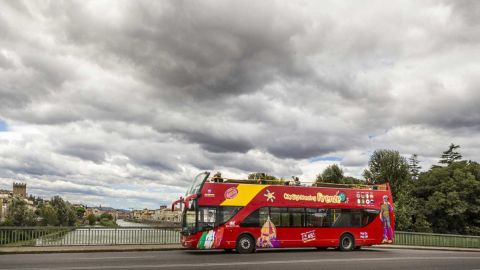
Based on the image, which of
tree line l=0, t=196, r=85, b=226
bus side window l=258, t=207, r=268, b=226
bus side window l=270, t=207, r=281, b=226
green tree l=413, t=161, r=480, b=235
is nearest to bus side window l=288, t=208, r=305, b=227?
bus side window l=270, t=207, r=281, b=226

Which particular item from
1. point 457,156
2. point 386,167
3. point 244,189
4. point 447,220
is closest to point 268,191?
point 244,189

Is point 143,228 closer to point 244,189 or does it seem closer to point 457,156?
point 244,189

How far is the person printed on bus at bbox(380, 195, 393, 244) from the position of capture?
1001 inches

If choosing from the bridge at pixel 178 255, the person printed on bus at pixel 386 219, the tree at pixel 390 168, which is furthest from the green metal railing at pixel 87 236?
the tree at pixel 390 168

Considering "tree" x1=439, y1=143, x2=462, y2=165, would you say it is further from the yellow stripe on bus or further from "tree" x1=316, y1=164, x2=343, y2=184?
the yellow stripe on bus

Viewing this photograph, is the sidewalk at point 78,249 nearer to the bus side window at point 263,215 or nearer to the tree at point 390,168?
the bus side window at point 263,215

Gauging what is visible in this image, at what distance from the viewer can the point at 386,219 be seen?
25.8 meters

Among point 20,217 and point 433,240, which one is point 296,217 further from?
point 20,217

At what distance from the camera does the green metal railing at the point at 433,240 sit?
105 feet

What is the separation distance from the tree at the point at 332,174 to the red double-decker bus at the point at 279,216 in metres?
44.0

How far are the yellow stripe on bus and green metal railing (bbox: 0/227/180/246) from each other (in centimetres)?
560

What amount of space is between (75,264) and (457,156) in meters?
88.5

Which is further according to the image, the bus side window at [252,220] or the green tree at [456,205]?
the green tree at [456,205]

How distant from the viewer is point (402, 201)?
4934cm
